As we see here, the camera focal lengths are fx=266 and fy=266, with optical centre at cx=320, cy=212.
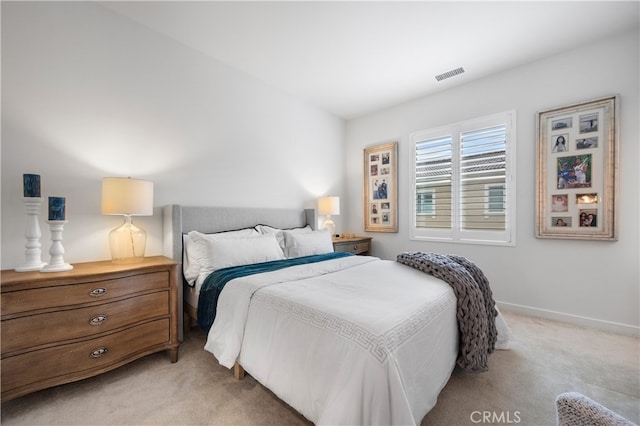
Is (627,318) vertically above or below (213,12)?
below

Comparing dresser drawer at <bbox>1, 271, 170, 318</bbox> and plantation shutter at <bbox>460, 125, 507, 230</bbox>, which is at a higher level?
plantation shutter at <bbox>460, 125, 507, 230</bbox>

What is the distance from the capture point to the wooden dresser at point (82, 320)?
146 cm

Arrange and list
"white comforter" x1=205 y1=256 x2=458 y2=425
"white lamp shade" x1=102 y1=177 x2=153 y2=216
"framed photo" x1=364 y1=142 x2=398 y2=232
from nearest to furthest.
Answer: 1. "white comforter" x1=205 y1=256 x2=458 y2=425
2. "white lamp shade" x1=102 y1=177 x2=153 y2=216
3. "framed photo" x1=364 y1=142 x2=398 y2=232

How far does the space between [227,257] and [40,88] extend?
187 cm

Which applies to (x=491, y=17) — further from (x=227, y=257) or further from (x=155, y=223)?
(x=155, y=223)

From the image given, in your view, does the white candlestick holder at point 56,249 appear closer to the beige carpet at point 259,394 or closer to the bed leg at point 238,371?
the beige carpet at point 259,394

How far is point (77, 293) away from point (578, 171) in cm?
433

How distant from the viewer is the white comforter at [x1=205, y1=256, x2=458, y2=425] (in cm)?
107

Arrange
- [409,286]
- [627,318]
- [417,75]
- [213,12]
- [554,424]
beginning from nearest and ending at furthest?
[554,424] < [409,286] < [213,12] < [627,318] < [417,75]

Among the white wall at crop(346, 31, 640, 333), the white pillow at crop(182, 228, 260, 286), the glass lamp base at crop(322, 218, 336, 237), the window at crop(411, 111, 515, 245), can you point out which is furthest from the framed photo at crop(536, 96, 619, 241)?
the white pillow at crop(182, 228, 260, 286)

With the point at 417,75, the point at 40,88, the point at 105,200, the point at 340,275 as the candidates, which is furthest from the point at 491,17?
the point at 40,88

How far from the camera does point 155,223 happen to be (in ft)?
8.27

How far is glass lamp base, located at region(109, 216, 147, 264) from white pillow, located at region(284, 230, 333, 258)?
4.67 feet

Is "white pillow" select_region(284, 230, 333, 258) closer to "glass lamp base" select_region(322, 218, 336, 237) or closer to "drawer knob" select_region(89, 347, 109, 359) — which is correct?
"glass lamp base" select_region(322, 218, 336, 237)
